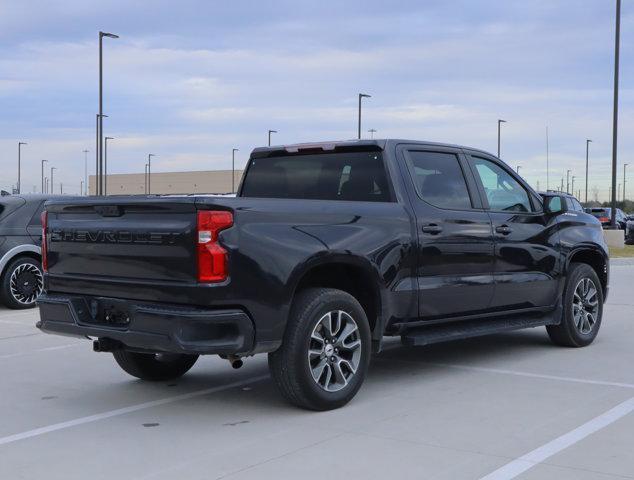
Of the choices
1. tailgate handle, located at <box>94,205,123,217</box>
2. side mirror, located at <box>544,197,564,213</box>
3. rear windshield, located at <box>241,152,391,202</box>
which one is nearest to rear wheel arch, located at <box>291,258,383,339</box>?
rear windshield, located at <box>241,152,391,202</box>

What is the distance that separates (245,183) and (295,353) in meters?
2.48

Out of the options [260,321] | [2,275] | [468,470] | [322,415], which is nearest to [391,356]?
[322,415]

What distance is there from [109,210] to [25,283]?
6750mm

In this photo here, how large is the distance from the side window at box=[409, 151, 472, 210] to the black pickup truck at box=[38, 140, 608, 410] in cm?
1

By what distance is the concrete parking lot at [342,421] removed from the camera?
15.1 feet

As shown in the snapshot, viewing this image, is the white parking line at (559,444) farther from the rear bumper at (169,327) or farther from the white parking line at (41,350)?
the white parking line at (41,350)

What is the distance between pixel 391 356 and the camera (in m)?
8.02

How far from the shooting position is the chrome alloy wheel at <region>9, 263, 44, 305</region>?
38.7 ft

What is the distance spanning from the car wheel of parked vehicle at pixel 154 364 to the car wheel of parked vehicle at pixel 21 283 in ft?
17.5

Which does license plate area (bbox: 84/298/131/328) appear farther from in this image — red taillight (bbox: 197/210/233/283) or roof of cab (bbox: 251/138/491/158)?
roof of cab (bbox: 251/138/491/158)

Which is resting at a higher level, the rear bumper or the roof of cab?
the roof of cab

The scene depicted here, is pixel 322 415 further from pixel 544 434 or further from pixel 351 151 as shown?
pixel 351 151

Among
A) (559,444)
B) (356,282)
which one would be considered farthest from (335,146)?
(559,444)

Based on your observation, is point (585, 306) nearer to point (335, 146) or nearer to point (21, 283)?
point (335, 146)
